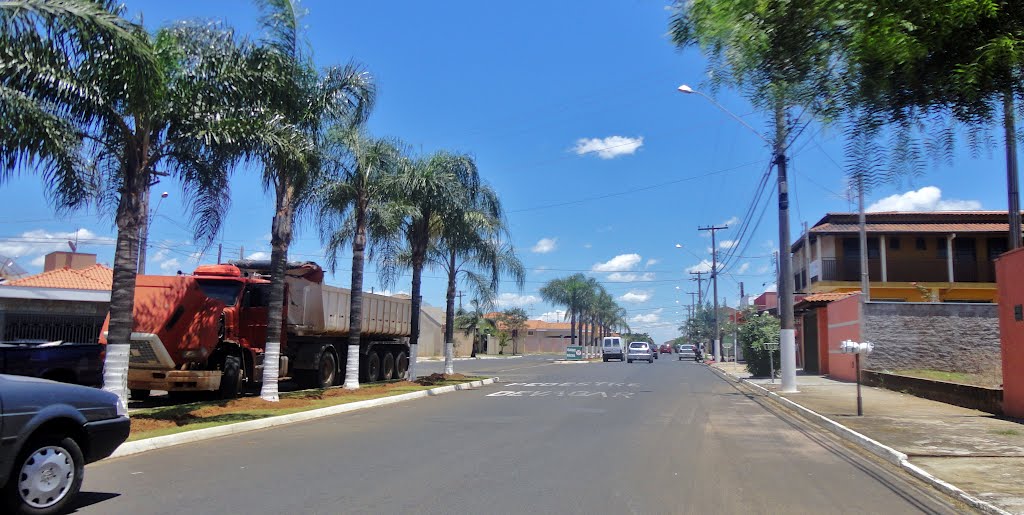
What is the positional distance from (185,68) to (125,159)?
1.79 meters

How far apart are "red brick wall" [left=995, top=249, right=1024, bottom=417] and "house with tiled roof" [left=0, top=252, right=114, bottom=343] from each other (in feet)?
80.7

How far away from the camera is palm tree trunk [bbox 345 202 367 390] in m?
20.0

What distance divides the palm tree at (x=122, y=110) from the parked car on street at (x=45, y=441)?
4.10 meters

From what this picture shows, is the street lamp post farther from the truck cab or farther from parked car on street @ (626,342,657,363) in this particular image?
parked car on street @ (626,342,657,363)

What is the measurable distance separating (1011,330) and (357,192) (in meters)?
15.3

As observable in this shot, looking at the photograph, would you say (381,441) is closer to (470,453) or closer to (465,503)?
(470,453)

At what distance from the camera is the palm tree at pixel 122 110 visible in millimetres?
9188

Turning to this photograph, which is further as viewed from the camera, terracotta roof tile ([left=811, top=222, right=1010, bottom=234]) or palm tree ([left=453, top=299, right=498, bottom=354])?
palm tree ([left=453, top=299, right=498, bottom=354])

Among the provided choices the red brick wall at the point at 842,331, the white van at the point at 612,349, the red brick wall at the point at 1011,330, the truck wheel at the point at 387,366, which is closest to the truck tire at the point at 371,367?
the truck wheel at the point at 387,366

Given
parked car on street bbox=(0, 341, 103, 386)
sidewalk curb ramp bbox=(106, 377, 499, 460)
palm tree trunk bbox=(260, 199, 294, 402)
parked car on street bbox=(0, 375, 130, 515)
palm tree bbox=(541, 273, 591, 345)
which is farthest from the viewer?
palm tree bbox=(541, 273, 591, 345)

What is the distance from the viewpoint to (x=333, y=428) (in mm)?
13039

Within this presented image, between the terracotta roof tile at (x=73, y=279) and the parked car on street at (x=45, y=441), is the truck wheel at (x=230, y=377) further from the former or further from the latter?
the terracotta roof tile at (x=73, y=279)

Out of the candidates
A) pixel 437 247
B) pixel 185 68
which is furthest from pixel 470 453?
pixel 437 247

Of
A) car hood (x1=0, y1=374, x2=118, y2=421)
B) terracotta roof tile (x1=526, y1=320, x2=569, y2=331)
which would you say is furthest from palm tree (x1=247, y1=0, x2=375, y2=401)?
terracotta roof tile (x1=526, y1=320, x2=569, y2=331)
